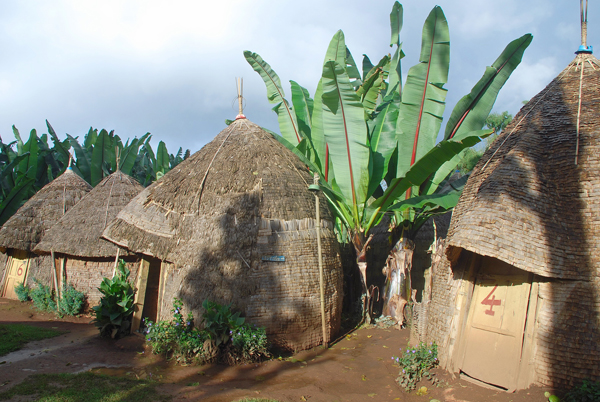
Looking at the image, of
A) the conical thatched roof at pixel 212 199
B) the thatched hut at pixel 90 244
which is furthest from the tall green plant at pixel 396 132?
the thatched hut at pixel 90 244

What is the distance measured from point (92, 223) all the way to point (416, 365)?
28.6ft

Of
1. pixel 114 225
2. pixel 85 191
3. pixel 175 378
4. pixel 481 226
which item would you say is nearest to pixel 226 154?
pixel 114 225

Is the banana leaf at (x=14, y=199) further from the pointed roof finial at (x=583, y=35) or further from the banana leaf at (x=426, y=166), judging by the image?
the pointed roof finial at (x=583, y=35)

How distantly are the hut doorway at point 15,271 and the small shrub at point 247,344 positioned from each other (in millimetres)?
9497

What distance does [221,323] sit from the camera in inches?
225

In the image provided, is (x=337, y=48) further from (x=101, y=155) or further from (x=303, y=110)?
(x=101, y=155)

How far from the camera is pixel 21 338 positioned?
7.16 m

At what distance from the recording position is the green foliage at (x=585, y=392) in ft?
11.9

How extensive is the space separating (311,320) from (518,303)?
308 centimetres

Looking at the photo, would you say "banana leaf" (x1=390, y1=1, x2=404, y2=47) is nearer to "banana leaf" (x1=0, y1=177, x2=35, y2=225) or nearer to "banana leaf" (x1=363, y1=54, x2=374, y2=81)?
"banana leaf" (x1=363, y1=54, x2=374, y2=81)

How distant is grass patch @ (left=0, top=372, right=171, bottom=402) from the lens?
4426 millimetres

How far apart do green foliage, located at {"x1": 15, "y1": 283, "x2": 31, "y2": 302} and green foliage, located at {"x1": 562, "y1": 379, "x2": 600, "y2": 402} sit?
13007mm

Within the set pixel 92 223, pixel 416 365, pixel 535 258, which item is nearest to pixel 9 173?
pixel 92 223

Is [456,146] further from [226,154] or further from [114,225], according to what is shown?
[114,225]
